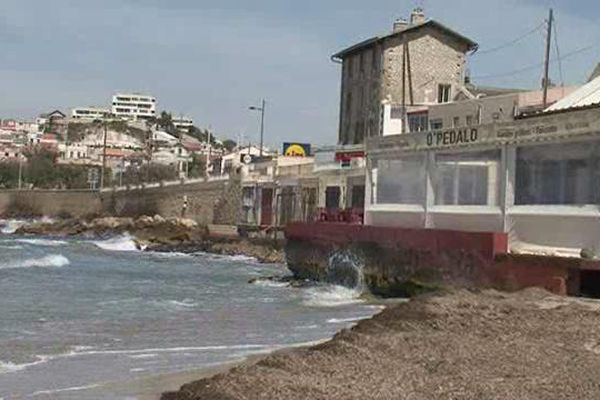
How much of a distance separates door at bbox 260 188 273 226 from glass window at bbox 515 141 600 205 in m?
46.9

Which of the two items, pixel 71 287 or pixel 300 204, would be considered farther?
pixel 300 204

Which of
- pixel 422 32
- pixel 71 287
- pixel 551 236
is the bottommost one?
pixel 71 287

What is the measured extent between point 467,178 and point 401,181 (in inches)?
142

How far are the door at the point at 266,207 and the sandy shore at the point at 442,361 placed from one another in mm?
52976

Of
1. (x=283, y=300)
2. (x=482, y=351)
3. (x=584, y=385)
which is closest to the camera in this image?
(x=584, y=385)

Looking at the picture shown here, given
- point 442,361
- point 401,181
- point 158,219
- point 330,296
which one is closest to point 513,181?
point 401,181

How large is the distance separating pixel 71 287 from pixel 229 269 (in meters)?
12.5

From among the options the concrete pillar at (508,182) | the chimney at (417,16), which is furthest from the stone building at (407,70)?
the concrete pillar at (508,182)

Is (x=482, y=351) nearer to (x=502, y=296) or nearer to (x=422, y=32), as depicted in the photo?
(x=502, y=296)

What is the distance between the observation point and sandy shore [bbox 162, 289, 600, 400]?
983cm

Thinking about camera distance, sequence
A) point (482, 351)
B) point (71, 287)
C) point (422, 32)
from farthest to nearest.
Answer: point (422, 32), point (71, 287), point (482, 351)

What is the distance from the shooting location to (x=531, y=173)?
2183 cm

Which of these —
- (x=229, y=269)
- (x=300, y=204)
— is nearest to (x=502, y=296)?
(x=229, y=269)

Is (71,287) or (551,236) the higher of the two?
(551,236)
